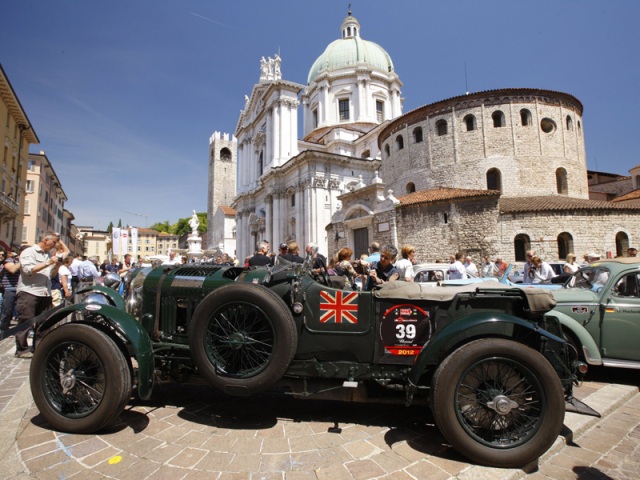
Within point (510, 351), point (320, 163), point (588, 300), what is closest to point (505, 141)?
point (320, 163)

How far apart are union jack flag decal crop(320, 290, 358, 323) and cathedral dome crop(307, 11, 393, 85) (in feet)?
148

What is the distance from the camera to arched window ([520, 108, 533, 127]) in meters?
22.7

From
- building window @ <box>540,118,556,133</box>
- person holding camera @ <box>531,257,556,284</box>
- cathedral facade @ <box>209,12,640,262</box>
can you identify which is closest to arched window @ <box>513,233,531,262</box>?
cathedral facade @ <box>209,12,640,262</box>

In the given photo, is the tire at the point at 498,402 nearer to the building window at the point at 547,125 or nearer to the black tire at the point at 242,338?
the black tire at the point at 242,338

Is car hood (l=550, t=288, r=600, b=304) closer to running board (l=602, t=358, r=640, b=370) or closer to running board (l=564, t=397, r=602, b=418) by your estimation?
running board (l=602, t=358, r=640, b=370)

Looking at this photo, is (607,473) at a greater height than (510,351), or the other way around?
(510,351)

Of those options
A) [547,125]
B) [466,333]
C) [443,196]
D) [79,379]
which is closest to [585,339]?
[466,333]

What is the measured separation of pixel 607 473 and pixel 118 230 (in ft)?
91.5

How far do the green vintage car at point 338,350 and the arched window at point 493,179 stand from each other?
22.2 m

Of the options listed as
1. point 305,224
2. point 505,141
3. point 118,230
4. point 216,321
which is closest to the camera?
point 216,321

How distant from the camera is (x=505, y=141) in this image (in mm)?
22641

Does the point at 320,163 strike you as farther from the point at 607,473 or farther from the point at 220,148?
the point at 220,148

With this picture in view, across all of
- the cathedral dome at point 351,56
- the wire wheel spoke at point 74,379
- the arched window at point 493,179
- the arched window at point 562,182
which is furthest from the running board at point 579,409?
the cathedral dome at point 351,56

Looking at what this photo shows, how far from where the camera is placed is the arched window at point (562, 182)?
2252 centimetres
